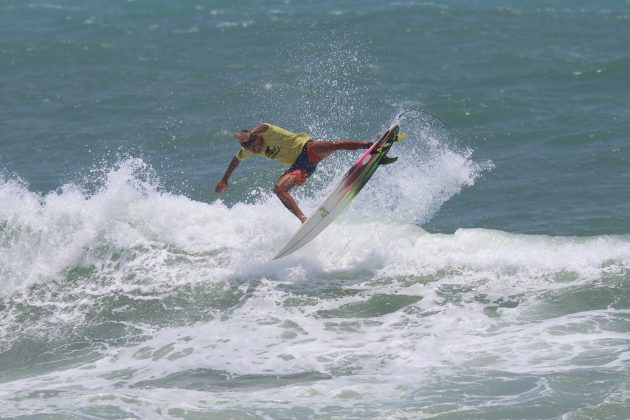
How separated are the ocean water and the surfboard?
1.58 ft

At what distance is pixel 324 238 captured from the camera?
Answer: 45.8ft

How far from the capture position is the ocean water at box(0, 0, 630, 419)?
9.88 metres

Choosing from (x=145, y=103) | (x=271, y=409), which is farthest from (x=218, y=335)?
(x=145, y=103)

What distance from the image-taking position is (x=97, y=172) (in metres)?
18.2

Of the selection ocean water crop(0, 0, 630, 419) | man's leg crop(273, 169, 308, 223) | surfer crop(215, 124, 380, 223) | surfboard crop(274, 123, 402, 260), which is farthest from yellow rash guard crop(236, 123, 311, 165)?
ocean water crop(0, 0, 630, 419)

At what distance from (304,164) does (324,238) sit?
4.85 ft

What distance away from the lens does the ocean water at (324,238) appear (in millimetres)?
9883

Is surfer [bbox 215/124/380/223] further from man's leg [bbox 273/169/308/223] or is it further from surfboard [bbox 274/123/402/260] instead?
surfboard [bbox 274/123/402/260]

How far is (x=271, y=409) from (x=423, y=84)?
48.2 feet

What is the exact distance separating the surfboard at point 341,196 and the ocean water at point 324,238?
1.58 ft

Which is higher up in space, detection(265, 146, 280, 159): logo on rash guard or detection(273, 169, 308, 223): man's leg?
detection(265, 146, 280, 159): logo on rash guard

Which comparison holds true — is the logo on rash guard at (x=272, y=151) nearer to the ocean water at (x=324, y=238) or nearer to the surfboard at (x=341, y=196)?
the surfboard at (x=341, y=196)

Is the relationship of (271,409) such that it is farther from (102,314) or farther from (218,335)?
(102,314)

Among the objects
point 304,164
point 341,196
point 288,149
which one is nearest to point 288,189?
point 304,164
